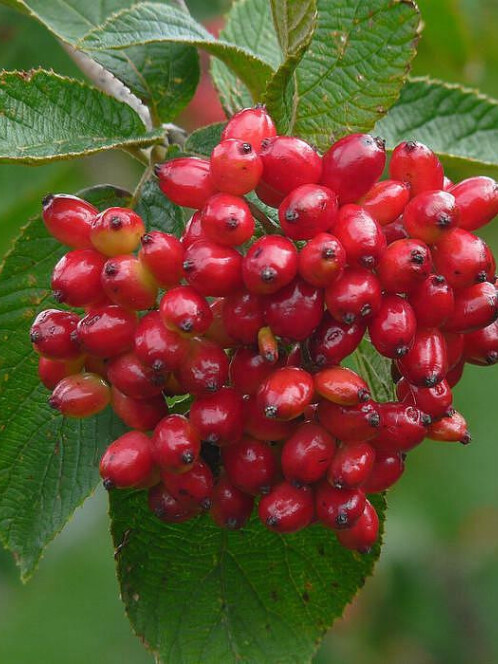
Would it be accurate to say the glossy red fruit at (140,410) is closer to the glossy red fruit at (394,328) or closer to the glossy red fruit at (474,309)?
the glossy red fruit at (394,328)

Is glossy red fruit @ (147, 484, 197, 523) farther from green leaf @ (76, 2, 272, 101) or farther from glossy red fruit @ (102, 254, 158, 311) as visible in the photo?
green leaf @ (76, 2, 272, 101)

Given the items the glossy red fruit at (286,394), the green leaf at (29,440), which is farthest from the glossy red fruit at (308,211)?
the green leaf at (29,440)

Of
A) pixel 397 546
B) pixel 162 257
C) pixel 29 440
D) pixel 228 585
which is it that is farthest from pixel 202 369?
pixel 397 546

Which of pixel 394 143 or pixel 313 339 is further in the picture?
pixel 394 143

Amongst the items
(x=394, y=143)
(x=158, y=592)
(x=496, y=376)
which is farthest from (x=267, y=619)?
(x=496, y=376)

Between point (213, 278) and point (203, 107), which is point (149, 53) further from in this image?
point (203, 107)

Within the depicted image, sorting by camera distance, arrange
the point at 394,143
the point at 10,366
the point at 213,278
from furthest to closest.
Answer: the point at 394,143, the point at 10,366, the point at 213,278

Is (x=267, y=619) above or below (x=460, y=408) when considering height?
above
